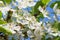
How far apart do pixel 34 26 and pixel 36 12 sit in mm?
88

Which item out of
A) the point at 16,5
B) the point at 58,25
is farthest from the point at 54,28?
the point at 16,5

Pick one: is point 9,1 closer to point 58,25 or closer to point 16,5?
point 16,5

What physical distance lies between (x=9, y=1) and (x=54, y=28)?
5.6 inches

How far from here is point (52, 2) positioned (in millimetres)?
528

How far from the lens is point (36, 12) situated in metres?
0.48

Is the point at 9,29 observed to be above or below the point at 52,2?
below

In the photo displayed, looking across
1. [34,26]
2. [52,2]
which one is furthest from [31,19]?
[52,2]

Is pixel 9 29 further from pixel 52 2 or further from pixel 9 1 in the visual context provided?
pixel 52 2

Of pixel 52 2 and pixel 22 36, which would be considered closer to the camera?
pixel 22 36

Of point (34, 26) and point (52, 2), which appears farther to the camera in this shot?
point (52, 2)

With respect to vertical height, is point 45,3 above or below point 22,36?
above

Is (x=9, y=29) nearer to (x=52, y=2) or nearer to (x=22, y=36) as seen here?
(x=22, y=36)

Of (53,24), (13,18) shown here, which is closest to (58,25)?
(53,24)

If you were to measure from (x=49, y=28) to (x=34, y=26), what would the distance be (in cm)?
4
